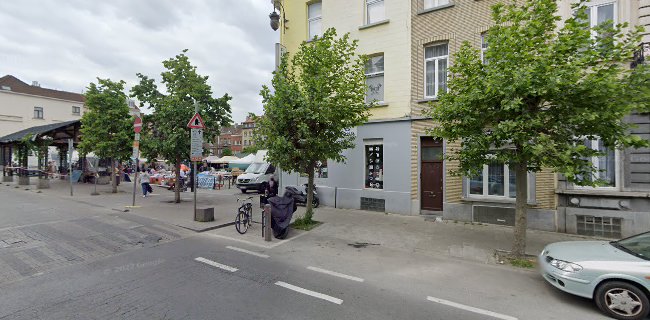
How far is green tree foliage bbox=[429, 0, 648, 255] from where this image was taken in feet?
17.5

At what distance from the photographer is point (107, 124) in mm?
17109

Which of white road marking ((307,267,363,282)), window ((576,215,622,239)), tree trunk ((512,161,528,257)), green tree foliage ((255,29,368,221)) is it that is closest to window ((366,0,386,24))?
green tree foliage ((255,29,368,221))

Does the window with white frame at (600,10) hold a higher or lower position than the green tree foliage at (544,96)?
higher

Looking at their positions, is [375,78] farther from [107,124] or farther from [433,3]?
[107,124]

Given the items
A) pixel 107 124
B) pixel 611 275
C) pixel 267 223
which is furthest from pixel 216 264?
pixel 107 124

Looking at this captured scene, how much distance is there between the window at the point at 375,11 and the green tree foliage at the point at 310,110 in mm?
4396

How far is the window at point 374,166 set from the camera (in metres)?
12.3

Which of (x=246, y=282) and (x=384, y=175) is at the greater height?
(x=384, y=175)

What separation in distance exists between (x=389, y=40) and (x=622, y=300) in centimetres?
1057

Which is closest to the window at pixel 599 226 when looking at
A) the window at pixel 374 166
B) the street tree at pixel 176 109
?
the window at pixel 374 166

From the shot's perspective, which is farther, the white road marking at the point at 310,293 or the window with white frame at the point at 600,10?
the window with white frame at the point at 600,10

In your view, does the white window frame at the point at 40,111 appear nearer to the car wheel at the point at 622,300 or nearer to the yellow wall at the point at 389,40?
the yellow wall at the point at 389,40

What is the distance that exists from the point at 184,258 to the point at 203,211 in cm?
364

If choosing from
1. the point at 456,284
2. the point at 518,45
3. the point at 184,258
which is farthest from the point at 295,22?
the point at 456,284
